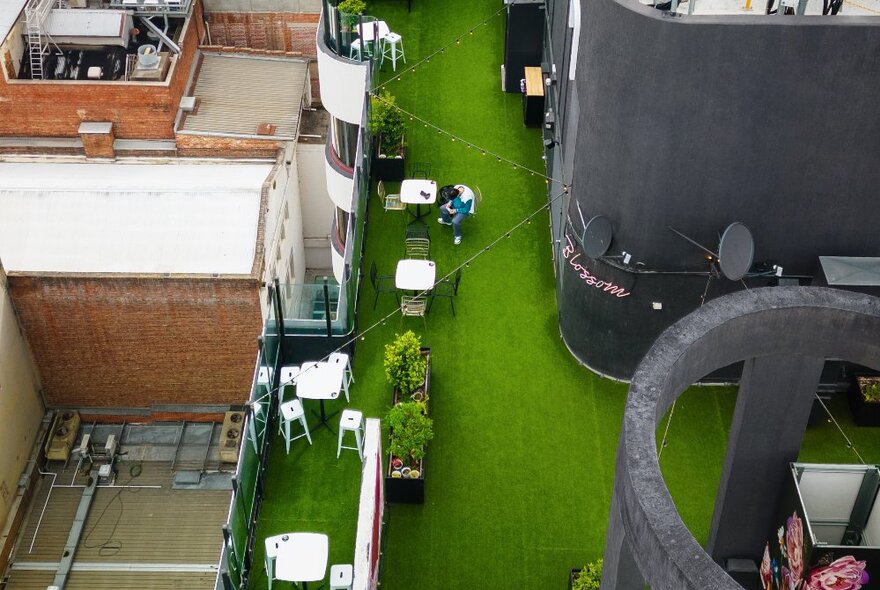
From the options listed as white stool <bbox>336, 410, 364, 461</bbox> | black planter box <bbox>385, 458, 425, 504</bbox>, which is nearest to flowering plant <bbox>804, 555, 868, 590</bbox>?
black planter box <bbox>385, 458, 425, 504</bbox>

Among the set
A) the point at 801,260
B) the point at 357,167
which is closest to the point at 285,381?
the point at 357,167

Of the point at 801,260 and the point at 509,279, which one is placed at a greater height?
the point at 801,260

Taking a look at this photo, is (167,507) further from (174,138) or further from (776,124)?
(776,124)

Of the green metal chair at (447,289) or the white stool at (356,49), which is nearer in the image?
the green metal chair at (447,289)

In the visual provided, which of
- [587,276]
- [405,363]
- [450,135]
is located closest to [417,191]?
[450,135]

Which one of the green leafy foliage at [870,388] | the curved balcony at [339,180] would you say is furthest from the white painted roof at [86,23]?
the green leafy foliage at [870,388]

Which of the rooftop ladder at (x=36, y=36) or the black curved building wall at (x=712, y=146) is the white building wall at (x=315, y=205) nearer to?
the rooftop ladder at (x=36, y=36)

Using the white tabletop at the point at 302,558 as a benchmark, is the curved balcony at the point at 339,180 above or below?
above
